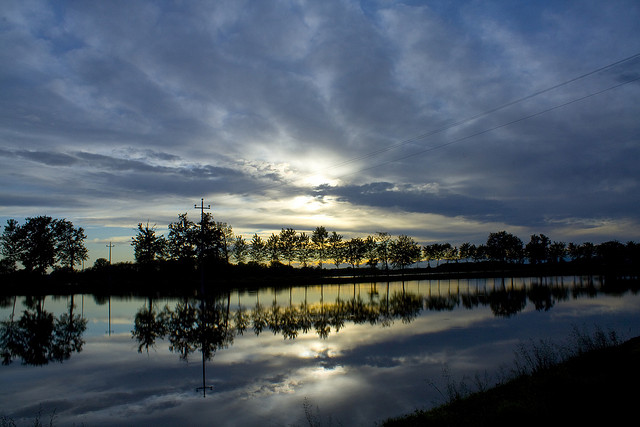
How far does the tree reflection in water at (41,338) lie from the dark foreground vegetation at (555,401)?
15265mm

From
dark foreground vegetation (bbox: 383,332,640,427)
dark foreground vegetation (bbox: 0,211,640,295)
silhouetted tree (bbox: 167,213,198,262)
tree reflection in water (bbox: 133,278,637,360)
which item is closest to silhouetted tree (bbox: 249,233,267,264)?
dark foreground vegetation (bbox: 0,211,640,295)

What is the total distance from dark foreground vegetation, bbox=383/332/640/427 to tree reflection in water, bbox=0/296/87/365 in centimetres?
1527

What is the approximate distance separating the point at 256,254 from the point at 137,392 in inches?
3793

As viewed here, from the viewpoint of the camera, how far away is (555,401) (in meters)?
8.47

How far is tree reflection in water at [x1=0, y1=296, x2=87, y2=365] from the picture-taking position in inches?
648

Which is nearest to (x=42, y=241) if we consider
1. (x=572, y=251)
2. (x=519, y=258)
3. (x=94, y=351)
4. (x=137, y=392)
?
(x=94, y=351)

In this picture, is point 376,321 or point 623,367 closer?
point 623,367

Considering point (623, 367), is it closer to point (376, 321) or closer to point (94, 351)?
point (376, 321)

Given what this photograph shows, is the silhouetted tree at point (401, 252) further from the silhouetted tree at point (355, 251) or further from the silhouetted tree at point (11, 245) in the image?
the silhouetted tree at point (11, 245)

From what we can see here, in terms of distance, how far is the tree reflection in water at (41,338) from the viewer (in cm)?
1645

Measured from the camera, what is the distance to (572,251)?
184250 mm

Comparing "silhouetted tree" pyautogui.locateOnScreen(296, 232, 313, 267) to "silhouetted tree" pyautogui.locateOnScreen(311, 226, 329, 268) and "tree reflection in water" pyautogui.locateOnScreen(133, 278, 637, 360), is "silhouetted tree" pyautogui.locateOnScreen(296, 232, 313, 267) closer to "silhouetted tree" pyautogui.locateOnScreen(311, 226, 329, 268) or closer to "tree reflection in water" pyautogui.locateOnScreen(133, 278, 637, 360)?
"silhouetted tree" pyautogui.locateOnScreen(311, 226, 329, 268)

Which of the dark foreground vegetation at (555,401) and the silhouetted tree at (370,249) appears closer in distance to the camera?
the dark foreground vegetation at (555,401)

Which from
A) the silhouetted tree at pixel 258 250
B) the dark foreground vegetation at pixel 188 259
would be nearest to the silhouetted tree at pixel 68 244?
the dark foreground vegetation at pixel 188 259
